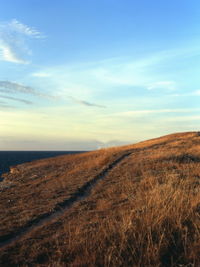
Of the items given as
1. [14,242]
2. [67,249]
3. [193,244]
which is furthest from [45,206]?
[193,244]

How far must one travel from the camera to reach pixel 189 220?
6.54 metres

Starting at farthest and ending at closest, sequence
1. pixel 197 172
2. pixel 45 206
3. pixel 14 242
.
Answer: pixel 197 172, pixel 45 206, pixel 14 242

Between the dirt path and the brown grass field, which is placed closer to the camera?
the brown grass field

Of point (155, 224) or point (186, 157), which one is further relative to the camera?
point (186, 157)

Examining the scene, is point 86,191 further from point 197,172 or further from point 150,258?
point 150,258

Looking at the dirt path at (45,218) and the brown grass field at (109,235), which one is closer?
the brown grass field at (109,235)

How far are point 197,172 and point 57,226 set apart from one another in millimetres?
8528

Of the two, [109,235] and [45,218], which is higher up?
[109,235]

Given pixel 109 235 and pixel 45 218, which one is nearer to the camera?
pixel 109 235

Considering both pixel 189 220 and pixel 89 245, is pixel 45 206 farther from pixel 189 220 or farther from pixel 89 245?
pixel 189 220

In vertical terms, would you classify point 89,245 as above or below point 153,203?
below

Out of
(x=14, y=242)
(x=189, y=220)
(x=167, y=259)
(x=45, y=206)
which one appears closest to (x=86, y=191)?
(x=45, y=206)

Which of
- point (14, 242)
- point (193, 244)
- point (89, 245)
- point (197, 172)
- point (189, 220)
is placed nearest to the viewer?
point (193, 244)

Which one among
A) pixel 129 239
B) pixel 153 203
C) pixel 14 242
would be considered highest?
pixel 153 203
